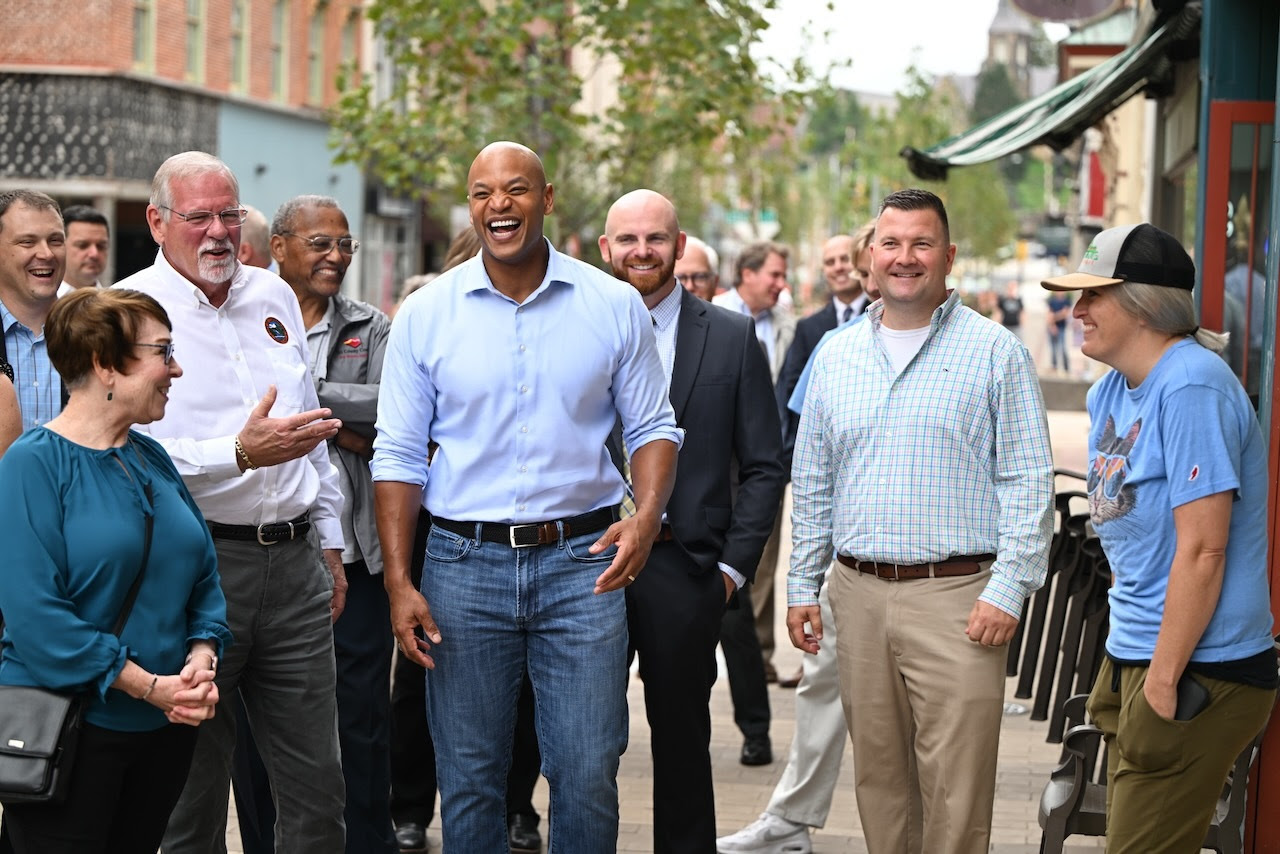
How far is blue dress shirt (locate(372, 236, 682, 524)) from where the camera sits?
4.40 meters

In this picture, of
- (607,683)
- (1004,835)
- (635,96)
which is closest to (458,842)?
(607,683)

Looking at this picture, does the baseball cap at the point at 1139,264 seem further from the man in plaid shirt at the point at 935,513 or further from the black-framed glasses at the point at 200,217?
the black-framed glasses at the point at 200,217

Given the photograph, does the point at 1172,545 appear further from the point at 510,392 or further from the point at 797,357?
the point at 797,357

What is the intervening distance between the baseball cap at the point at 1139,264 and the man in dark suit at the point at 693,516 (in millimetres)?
1268

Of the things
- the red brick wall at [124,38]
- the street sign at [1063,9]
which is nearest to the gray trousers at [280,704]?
the street sign at [1063,9]

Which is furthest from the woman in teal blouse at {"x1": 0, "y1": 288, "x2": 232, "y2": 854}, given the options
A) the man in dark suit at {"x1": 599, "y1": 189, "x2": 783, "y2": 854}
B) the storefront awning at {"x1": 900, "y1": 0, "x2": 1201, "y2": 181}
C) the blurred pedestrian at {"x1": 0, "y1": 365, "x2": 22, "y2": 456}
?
the storefront awning at {"x1": 900, "y1": 0, "x2": 1201, "y2": 181}

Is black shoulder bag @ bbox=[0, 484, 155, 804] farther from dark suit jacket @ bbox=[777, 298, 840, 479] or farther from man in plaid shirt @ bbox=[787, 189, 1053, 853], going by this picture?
dark suit jacket @ bbox=[777, 298, 840, 479]

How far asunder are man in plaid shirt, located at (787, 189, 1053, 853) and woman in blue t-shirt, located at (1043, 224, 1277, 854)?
38 centimetres

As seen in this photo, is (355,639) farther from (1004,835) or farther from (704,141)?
(704,141)

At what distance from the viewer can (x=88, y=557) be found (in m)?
3.75

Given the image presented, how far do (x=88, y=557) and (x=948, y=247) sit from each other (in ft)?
8.01

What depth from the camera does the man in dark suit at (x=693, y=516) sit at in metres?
5.20

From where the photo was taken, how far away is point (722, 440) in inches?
210

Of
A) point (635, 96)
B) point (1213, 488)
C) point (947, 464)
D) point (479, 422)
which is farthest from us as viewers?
point (635, 96)
